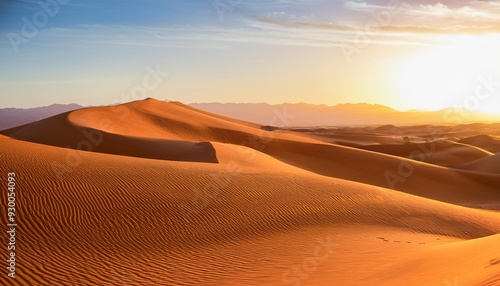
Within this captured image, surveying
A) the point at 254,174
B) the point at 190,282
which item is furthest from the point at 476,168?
the point at 190,282

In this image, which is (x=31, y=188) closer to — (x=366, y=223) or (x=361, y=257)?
(x=361, y=257)

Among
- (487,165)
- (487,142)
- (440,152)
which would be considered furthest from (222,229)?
(487,142)

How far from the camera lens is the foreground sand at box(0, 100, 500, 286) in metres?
8.97

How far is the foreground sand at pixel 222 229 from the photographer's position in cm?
897

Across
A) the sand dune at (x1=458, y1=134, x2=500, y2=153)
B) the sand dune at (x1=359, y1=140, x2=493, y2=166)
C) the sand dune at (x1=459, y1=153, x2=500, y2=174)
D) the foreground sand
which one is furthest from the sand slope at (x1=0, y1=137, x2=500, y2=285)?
the sand dune at (x1=458, y1=134, x2=500, y2=153)

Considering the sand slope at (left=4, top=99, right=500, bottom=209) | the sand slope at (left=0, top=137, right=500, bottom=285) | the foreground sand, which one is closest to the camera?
the foreground sand

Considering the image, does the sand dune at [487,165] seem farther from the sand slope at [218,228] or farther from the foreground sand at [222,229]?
the foreground sand at [222,229]

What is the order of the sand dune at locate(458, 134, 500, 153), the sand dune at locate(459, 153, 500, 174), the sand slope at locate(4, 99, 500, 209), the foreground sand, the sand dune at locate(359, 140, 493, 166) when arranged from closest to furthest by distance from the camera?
the foreground sand
the sand slope at locate(4, 99, 500, 209)
the sand dune at locate(459, 153, 500, 174)
the sand dune at locate(359, 140, 493, 166)
the sand dune at locate(458, 134, 500, 153)

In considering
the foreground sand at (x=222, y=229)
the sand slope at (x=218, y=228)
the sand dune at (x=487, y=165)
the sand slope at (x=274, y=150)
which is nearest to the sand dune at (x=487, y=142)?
the sand dune at (x=487, y=165)

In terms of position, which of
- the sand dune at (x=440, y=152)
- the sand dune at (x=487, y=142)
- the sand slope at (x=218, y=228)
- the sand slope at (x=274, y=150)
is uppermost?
the sand dune at (x=487, y=142)

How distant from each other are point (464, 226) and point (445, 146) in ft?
129

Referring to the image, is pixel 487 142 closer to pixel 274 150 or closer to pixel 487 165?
pixel 487 165

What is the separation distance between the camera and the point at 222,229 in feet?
41.7

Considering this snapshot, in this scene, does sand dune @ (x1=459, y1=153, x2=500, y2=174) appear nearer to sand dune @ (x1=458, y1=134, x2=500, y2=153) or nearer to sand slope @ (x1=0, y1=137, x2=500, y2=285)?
sand slope @ (x1=0, y1=137, x2=500, y2=285)
